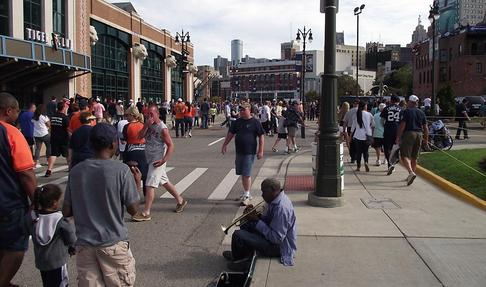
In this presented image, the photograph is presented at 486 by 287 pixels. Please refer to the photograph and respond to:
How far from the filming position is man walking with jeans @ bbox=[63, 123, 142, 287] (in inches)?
145

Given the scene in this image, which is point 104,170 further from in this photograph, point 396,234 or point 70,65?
point 70,65

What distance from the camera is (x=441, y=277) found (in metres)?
5.12

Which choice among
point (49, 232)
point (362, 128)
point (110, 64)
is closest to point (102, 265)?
point (49, 232)

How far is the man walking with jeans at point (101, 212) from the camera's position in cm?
368

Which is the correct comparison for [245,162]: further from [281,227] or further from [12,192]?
[12,192]

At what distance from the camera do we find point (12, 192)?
13.6 ft

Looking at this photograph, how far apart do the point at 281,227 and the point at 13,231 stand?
261 centimetres

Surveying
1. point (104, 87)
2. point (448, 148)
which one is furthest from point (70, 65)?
point (448, 148)

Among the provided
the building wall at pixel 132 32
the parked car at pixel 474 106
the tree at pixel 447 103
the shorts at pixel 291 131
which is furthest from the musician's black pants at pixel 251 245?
the parked car at pixel 474 106

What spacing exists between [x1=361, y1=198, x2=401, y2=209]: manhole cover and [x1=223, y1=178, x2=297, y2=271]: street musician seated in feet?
11.0

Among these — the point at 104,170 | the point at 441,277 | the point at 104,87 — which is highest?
the point at 104,87

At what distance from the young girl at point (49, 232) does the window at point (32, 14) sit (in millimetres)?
26433

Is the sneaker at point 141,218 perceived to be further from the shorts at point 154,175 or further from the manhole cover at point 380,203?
the manhole cover at point 380,203

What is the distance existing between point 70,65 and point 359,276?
27.2 metres
